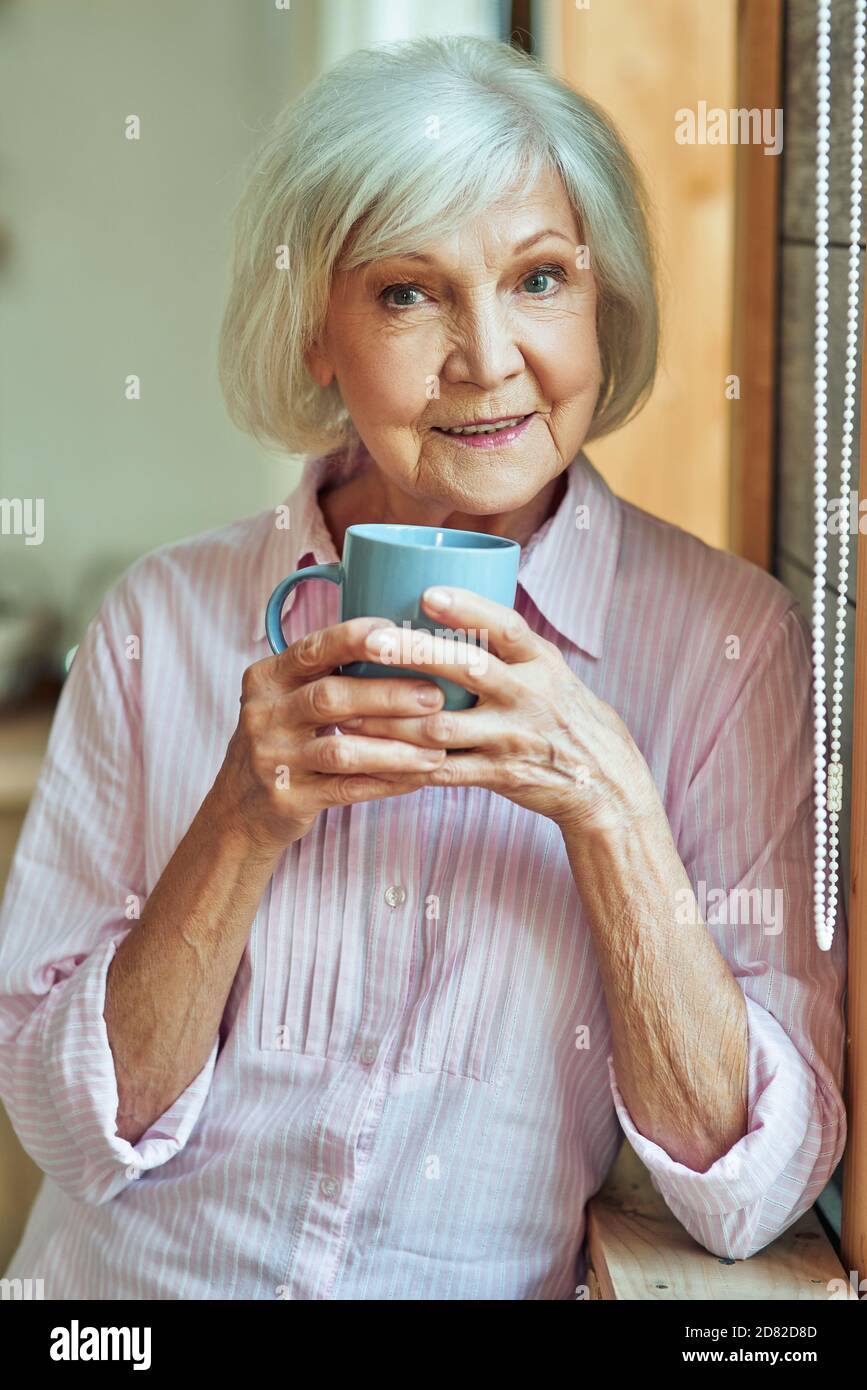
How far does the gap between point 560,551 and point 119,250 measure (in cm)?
178

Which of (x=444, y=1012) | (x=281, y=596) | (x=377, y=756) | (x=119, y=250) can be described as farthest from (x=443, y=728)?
(x=119, y=250)

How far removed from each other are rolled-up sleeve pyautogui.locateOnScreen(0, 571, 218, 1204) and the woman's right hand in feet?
0.71

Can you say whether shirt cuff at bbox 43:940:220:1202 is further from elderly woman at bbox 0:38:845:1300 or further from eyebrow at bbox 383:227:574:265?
eyebrow at bbox 383:227:574:265

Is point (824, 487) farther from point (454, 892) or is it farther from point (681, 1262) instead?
point (681, 1262)

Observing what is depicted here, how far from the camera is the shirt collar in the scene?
46.2 inches

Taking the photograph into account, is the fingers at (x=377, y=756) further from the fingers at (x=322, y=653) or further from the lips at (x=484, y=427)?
the lips at (x=484, y=427)

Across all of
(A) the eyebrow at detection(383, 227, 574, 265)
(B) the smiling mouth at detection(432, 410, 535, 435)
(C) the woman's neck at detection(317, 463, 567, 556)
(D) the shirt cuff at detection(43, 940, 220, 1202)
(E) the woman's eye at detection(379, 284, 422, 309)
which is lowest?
(D) the shirt cuff at detection(43, 940, 220, 1202)

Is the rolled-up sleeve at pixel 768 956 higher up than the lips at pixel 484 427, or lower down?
lower down

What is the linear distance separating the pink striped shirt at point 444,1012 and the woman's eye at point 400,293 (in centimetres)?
24

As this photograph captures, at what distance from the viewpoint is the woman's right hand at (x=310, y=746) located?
0.90m

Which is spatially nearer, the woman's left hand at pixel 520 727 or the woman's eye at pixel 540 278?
the woman's left hand at pixel 520 727

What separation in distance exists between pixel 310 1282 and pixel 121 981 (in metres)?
0.27

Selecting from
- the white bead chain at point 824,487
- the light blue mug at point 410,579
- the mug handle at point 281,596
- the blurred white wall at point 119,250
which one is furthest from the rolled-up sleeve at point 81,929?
the blurred white wall at point 119,250
